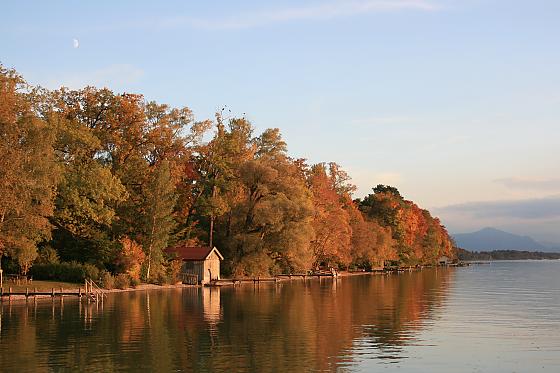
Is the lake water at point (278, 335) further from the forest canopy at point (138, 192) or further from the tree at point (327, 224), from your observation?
the tree at point (327, 224)

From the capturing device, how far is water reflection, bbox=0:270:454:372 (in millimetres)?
30594

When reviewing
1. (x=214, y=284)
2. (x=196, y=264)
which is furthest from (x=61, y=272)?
(x=214, y=284)

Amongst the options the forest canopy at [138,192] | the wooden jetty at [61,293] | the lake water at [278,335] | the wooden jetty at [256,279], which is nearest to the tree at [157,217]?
the forest canopy at [138,192]

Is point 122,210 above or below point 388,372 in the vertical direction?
above

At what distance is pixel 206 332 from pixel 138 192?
1903 inches

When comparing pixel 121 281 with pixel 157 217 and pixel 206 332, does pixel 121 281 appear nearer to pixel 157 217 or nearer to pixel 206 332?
pixel 157 217

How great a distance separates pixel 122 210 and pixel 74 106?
13700 millimetres

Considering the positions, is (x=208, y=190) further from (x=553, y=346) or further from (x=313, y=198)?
(x=553, y=346)

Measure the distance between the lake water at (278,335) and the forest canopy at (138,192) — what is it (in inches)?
421

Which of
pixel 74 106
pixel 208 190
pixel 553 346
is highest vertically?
pixel 74 106

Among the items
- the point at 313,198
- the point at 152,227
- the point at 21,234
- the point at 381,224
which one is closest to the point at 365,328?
the point at 21,234

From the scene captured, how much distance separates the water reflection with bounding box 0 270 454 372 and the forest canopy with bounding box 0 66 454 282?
33.2 ft

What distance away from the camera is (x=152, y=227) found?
264ft

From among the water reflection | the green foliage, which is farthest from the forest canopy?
the water reflection
